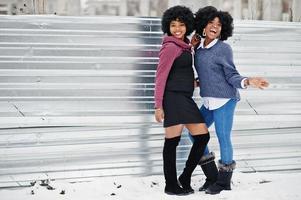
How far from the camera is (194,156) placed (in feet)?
13.4

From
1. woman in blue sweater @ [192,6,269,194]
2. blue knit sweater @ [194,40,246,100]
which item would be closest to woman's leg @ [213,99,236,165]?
woman in blue sweater @ [192,6,269,194]

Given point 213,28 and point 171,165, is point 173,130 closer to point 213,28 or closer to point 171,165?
point 171,165

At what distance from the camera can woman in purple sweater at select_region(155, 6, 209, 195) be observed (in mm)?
3869

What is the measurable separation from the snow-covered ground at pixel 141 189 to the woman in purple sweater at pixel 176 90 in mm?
354

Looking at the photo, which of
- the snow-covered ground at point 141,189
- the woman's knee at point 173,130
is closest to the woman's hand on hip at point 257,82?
the woman's knee at point 173,130

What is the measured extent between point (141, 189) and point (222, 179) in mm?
813

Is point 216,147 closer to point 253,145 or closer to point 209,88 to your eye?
point 253,145

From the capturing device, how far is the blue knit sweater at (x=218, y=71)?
13.0ft

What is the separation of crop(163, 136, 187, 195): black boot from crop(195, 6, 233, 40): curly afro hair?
1.06 meters

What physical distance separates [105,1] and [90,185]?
6.16ft

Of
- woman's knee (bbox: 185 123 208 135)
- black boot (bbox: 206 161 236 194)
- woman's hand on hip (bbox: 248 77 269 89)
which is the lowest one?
black boot (bbox: 206 161 236 194)

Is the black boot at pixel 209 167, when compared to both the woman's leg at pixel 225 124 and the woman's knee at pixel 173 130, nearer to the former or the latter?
the woman's leg at pixel 225 124

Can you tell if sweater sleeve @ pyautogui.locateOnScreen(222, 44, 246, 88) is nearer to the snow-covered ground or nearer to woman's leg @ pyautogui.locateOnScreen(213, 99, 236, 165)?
woman's leg @ pyautogui.locateOnScreen(213, 99, 236, 165)

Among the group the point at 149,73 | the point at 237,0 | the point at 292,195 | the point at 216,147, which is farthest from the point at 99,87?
the point at 292,195
